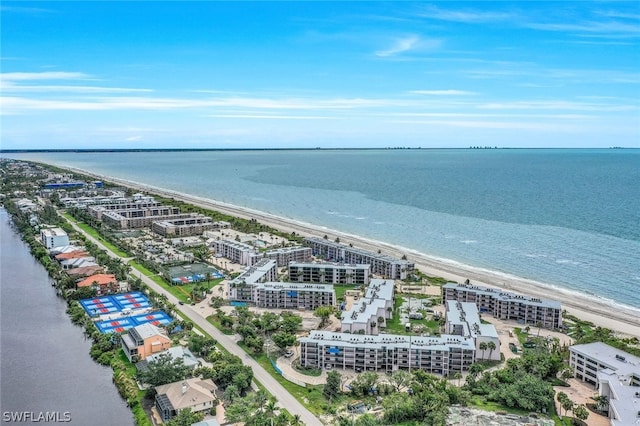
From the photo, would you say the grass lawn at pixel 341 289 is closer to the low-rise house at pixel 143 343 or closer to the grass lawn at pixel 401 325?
the grass lawn at pixel 401 325

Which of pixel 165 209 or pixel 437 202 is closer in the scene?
pixel 165 209

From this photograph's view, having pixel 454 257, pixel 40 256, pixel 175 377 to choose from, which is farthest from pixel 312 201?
pixel 175 377

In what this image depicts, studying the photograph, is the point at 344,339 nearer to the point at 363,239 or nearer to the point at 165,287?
the point at 165,287

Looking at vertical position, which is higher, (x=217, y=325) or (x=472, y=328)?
(x=472, y=328)

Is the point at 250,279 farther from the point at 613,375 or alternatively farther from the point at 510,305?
the point at 613,375

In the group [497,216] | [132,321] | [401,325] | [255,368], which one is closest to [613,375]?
[401,325]

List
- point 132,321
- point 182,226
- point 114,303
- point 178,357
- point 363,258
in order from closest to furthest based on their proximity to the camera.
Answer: point 178,357, point 132,321, point 114,303, point 363,258, point 182,226

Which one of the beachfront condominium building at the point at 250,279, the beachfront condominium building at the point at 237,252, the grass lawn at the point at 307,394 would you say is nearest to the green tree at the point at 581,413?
the grass lawn at the point at 307,394
